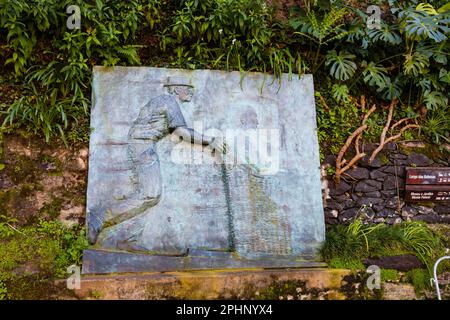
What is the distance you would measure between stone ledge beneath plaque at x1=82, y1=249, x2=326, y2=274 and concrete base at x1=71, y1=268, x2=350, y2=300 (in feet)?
0.25

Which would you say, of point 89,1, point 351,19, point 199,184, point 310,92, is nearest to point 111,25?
point 89,1

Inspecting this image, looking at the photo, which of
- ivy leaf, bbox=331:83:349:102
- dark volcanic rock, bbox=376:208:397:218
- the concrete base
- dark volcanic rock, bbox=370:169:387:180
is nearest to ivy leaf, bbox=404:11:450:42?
ivy leaf, bbox=331:83:349:102

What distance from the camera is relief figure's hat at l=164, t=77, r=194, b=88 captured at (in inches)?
154

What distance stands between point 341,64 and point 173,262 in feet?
8.05

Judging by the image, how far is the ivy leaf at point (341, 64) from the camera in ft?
13.8

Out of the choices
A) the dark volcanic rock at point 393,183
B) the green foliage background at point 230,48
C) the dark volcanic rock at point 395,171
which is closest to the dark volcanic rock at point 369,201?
the dark volcanic rock at point 393,183

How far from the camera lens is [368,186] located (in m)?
4.18

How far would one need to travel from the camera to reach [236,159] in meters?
3.82

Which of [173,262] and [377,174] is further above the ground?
[377,174]

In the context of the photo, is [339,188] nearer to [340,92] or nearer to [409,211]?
[409,211]

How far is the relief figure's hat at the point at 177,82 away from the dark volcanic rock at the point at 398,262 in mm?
2197

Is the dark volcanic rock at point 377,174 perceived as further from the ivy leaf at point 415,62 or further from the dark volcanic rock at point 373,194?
the ivy leaf at point 415,62

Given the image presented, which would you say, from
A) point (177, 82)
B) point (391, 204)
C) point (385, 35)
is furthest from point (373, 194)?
point (177, 82)

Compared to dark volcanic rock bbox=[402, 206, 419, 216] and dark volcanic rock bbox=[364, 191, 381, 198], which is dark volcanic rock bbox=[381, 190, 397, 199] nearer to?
dark volcanic rock bbox=[364, 191, 381, 198]
